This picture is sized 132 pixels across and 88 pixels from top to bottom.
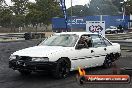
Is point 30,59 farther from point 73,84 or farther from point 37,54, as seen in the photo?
point 73,84

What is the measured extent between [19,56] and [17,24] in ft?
303

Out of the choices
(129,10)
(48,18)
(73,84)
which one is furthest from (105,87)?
(129,10)

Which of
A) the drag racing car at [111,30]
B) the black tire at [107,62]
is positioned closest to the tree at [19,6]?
the drag racing car at [111,30]

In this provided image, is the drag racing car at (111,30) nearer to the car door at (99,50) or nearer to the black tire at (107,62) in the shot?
the black tire at (107,62)

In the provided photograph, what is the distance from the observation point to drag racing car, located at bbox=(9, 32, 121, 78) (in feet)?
31.1

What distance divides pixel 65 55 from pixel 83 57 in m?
0.95

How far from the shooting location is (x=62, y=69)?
985cm

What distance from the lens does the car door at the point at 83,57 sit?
10477 mm

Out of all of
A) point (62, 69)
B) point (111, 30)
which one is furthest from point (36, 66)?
point (111, 30)

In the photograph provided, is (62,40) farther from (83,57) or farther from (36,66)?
(36,66)

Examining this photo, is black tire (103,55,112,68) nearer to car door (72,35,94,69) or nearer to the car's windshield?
car door (72,35,94,69)

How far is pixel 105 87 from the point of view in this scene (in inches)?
341

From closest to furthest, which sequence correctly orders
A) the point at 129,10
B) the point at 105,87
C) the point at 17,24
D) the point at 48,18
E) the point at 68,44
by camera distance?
the point at 105,87
the point at 68,44
the point at 48,18
the point at 17,24
the point at 129,10

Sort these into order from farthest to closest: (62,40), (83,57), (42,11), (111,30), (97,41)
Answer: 1. (42,11)
2. (111,30)
3. (97,41)
4. (62,40)
5. (83,57)
